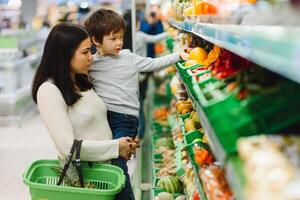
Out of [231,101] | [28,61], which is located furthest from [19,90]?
[231,101]

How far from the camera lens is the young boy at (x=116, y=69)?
315 centimetres

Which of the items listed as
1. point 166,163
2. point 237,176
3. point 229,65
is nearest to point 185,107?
point 166,163

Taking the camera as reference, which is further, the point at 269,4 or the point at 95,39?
the point at 95,39

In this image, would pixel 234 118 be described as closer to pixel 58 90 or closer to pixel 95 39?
pixel 58 90

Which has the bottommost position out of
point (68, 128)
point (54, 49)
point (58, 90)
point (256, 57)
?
point (68, 128)

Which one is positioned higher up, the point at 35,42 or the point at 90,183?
the point at 90,183

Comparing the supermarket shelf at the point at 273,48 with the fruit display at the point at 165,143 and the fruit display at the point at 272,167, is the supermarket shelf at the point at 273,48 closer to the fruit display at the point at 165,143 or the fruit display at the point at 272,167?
the fruit display at the point at 272,167

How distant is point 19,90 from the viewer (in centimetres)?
836

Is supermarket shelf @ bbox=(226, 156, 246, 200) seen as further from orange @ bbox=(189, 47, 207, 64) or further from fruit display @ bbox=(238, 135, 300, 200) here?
orange @ bbox=(189, 47, 207, 64)

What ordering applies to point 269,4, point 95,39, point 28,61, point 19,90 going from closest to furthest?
point 269,4, point 95,39, point 19,90, point 28,61

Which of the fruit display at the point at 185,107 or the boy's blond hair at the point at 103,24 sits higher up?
the boy's blond hair at the point at 103,24

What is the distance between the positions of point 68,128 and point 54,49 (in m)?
0.43

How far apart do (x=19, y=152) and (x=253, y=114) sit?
5.50 m

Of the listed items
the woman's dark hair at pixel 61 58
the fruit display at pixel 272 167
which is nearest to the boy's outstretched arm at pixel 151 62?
the woman's dark hair at pixel 61 58
